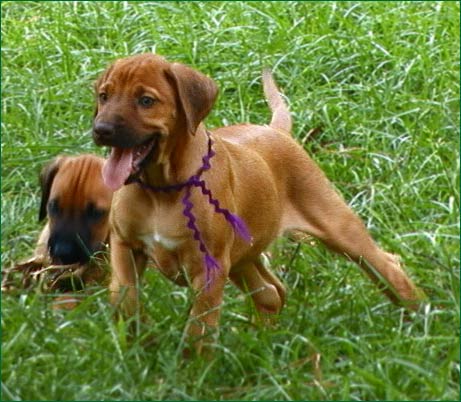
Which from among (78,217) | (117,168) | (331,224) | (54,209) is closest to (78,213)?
(78,217)

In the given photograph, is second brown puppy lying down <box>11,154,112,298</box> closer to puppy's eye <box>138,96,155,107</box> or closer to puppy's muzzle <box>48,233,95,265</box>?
puppy's muzzle <box>48,233,95,265</box>

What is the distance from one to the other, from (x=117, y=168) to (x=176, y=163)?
312 millimetres

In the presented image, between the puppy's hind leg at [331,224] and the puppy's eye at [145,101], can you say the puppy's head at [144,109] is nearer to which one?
the puppy's eye at [145,101]

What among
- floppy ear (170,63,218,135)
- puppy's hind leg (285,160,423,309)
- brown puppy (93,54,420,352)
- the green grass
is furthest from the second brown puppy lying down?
puppy's hind leg (285,160,423,309)

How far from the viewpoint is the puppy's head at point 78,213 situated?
293 inches

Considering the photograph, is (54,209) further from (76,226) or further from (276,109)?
(276,109)

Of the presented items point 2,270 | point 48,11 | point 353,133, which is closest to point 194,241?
point 2,270

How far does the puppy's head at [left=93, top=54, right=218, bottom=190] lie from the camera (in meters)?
6.56

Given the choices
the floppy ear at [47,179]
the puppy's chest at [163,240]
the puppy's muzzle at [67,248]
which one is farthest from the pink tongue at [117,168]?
the floppy ear at [47,179]

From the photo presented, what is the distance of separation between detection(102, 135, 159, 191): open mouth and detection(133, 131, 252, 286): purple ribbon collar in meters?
0.09

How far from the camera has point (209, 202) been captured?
679 centimetres

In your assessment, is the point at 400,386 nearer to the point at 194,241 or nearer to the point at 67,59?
the point at 194,241

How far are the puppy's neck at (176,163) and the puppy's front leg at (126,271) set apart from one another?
32 cm

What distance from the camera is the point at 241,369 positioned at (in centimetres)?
630
